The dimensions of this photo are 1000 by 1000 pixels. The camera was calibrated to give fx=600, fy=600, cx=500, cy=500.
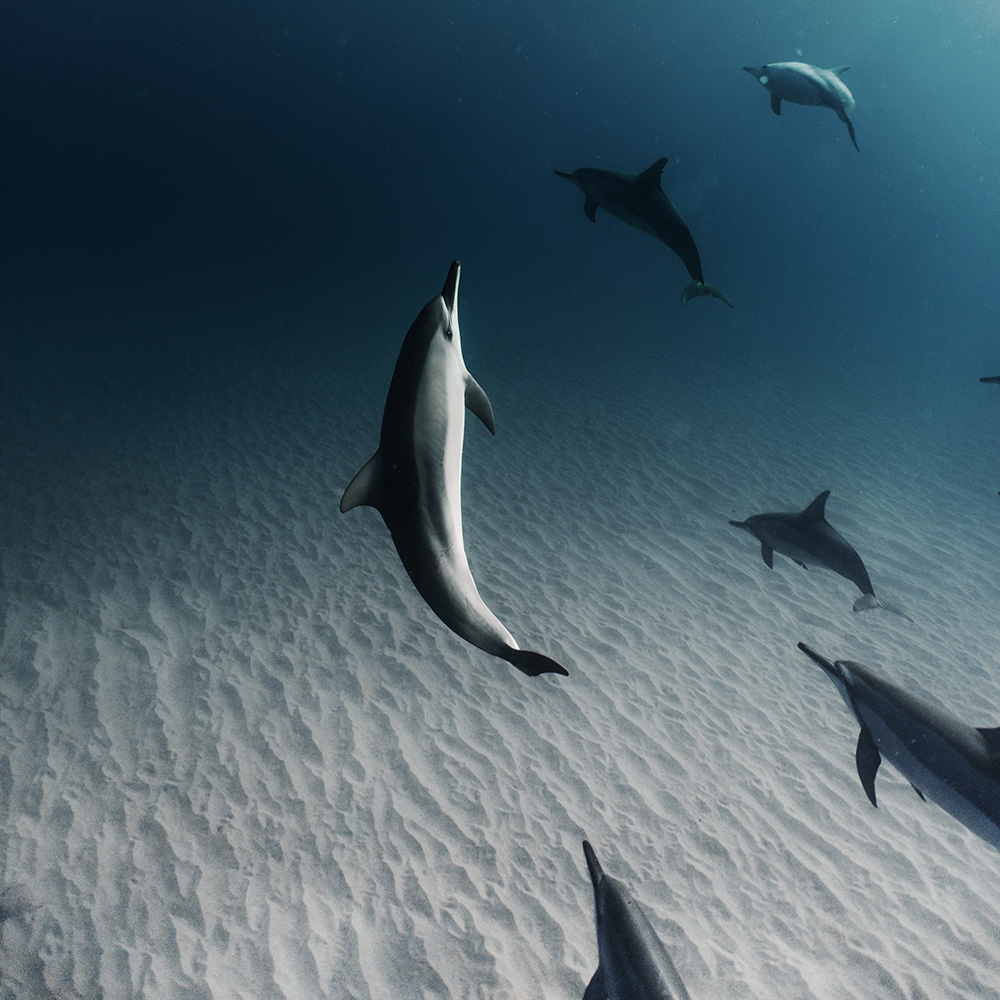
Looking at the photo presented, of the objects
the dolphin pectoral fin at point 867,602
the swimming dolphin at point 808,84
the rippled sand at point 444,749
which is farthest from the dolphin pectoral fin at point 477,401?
the swimming dolphin at point 808,84

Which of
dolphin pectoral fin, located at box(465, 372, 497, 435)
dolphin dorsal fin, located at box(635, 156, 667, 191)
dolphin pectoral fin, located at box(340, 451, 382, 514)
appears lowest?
dolphin pectoral fin, located at box(340, 451, 382, 514)

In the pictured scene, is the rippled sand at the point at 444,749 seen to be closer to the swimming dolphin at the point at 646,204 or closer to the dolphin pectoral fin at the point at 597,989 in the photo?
the dolphin pectoral fin at the point at 597,989

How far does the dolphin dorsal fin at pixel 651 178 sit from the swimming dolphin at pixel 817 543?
2.60m

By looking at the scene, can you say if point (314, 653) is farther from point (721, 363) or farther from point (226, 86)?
point (226, 86)

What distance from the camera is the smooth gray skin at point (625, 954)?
1780mm

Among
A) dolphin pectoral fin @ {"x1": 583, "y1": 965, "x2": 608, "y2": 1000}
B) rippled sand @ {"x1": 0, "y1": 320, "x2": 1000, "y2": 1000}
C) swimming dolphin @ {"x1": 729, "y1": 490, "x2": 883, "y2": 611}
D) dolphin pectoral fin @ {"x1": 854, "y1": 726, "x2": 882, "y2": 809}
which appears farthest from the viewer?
swimming dolphin @ {"x1": 729, "y1": 490, "x2": 883, "y2": 611}

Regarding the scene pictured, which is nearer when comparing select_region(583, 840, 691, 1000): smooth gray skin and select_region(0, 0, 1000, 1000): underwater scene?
select_region(583, 840, 691, 1000): smooth gray skin

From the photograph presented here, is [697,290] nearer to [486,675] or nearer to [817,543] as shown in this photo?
[817,543]

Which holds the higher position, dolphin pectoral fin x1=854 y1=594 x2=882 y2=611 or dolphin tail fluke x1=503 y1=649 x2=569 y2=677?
dolphin tail fluke x1=503 y1=649 x2=569 y2=677

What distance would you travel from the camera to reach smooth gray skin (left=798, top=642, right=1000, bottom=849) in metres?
2.09

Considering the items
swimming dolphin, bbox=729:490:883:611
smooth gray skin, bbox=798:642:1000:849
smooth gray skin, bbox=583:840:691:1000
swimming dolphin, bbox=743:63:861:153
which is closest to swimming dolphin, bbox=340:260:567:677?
smooth gray skin, bbox=583:840:691:1000

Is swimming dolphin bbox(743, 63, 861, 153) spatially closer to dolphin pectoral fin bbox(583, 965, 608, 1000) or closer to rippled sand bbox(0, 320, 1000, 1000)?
rippled sand bbox(0, 320, 1000, 1000)

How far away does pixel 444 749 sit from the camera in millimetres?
4707

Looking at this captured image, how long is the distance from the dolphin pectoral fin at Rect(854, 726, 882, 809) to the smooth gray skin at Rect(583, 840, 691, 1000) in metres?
1.24
